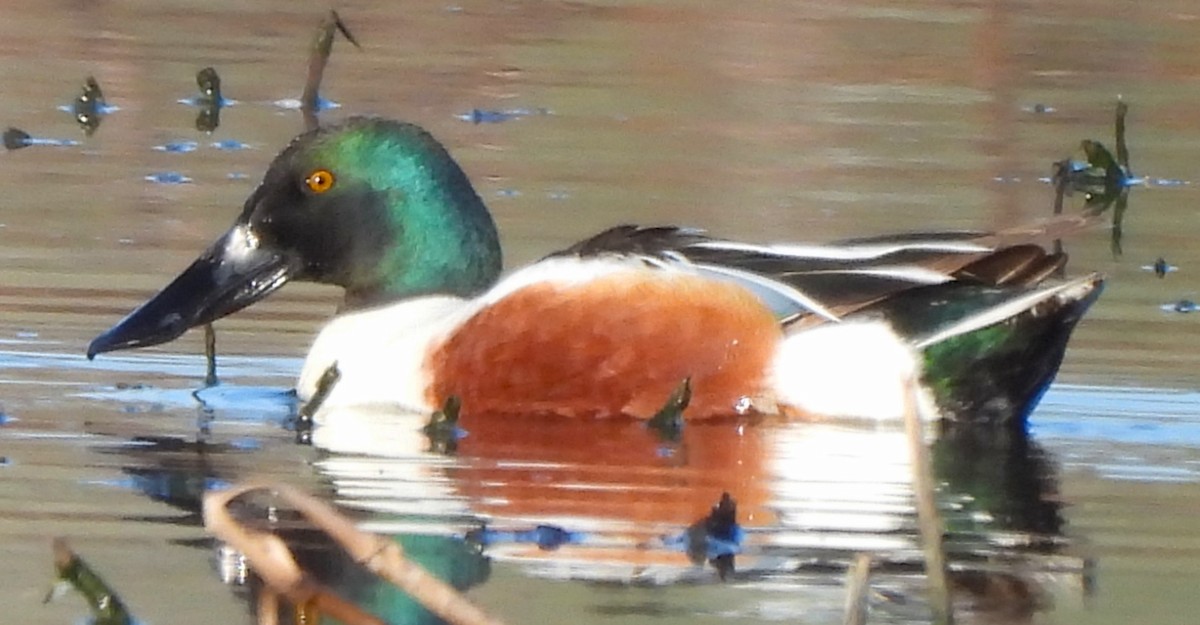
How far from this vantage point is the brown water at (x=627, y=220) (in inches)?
197

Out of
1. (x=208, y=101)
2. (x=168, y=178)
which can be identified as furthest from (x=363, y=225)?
(x=208, y=101)

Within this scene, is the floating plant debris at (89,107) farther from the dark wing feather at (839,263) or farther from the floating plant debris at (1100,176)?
the dark wing feather at (839,263)

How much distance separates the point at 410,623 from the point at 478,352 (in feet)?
7.76

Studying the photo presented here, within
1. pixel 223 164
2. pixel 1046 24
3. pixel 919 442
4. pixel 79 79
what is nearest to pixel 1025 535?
pixel 919 442

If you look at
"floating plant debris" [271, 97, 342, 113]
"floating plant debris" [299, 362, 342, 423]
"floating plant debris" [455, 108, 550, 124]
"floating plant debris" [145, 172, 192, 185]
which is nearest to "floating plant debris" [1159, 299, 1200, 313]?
"floating plant debris" [299, 362, 342, 423]

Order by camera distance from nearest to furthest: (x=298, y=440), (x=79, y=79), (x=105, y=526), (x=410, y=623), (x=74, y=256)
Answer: (x=410, y=623), (x=105, y=526), (x=298, y=440), (x=74, y=256), (x=79, y=79)

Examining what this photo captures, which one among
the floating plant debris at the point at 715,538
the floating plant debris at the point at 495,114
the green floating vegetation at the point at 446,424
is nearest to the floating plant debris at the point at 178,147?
the floating plant debris at the point at 495,114

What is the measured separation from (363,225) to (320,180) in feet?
0.51

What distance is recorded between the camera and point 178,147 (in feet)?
34.6

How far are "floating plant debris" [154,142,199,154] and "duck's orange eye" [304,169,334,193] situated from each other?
3.34m

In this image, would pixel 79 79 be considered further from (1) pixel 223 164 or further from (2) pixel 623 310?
(2) pixel 623 310

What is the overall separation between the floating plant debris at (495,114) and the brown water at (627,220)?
→ 0.07 metres

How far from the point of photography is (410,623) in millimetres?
4227

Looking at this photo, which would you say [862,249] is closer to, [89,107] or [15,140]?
[15,140]
